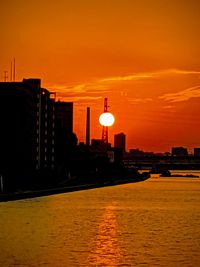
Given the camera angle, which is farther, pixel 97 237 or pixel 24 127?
pixel 24 127

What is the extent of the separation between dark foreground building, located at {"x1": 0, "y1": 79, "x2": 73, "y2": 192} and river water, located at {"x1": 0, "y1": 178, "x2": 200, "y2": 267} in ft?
148

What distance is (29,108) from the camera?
4975 inches

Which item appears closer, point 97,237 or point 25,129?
point 97,237

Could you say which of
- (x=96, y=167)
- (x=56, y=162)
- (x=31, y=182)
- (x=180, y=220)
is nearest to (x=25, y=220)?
(x=180, y=220)

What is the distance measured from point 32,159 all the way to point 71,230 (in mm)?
83486

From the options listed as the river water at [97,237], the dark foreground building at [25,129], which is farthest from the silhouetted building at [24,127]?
the river water at [97,237]

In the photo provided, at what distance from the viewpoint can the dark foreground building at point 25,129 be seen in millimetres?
115438

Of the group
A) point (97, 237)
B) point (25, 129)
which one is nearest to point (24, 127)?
point (25, 129)

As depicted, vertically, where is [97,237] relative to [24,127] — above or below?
below

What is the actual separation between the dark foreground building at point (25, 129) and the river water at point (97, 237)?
45.2 meters

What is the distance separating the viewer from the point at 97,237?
38.7 metres

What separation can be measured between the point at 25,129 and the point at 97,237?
85625 millimetres

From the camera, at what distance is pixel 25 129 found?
123 m

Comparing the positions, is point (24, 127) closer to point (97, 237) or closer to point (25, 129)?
point (25, 129)
